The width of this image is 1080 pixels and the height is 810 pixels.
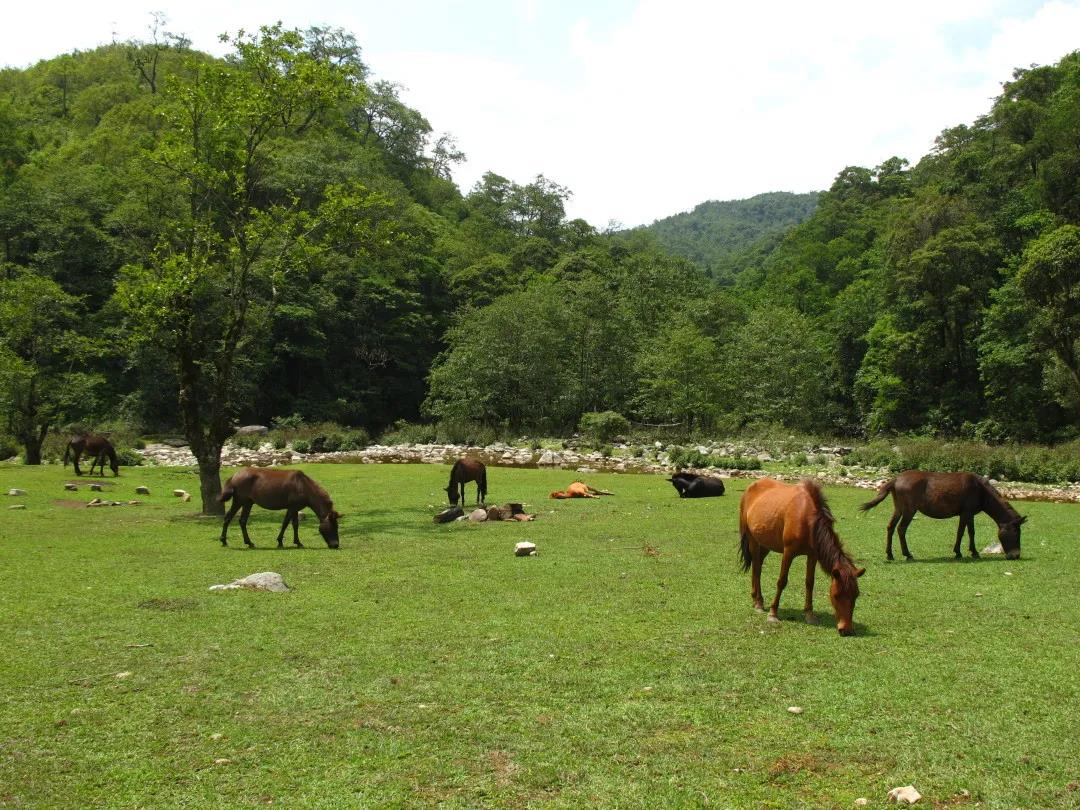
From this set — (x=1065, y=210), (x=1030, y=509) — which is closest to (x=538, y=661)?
(x=1030, y=509)

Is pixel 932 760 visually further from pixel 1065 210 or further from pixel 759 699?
pixel 1065 210

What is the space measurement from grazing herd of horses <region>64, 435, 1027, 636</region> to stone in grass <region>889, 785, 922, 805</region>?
3487 mm

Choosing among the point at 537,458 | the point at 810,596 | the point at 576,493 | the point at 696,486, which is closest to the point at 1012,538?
the point at 810,596

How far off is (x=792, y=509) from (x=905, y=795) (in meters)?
4.36

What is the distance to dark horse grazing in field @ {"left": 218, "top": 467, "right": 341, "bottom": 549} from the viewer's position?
46.7ft

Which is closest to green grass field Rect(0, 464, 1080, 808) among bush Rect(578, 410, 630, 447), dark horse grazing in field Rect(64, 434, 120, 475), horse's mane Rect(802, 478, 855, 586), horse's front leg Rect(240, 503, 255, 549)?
horse's front leg Rect(240, 503, 255, 549)

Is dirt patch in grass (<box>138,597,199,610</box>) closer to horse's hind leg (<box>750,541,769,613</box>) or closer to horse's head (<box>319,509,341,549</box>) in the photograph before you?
horse's head (<box>319,509,341,549</box>)

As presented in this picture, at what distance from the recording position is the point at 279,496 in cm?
1432

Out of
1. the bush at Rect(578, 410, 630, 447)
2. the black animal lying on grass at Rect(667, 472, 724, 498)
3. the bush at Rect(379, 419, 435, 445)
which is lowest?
the black animal lying on grass at Rect(667, 472, 724, 498)

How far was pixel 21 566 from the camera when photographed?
11.7 m

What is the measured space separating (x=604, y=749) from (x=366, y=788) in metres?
1.70

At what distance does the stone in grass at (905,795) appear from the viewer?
15.5 ft

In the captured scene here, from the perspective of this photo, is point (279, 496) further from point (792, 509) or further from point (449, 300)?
point (449, 300)

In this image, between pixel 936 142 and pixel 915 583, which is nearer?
pixel 915 583
